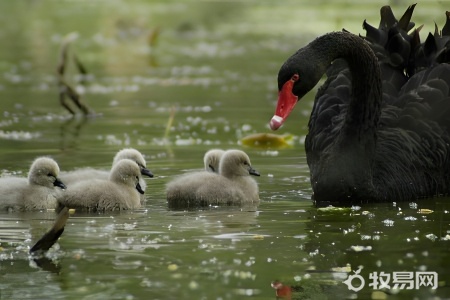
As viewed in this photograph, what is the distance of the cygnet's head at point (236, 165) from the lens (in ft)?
24.1

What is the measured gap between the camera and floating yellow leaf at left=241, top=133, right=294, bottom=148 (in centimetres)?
981

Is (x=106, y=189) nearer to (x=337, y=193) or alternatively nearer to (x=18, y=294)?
(x=337, y=193)

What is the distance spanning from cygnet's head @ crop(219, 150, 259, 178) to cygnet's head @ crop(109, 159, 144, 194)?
603mm

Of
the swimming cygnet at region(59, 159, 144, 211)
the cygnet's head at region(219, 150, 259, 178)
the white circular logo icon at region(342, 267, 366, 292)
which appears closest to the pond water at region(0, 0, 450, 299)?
the white circular logo icon at region(342, 267, 366, 292)

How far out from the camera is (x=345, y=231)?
20.4 feet

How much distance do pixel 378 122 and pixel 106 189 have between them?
6.23 ft

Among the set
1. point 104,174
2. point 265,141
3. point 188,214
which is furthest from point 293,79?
point 265,141

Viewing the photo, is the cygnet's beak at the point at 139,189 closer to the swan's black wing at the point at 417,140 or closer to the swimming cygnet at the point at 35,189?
the swimming cygnet at the point at 35,189

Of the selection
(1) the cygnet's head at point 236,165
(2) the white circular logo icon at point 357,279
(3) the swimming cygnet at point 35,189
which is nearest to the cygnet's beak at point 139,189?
(3) the swimming cygnet at point 35,189

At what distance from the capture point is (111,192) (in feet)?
22.8

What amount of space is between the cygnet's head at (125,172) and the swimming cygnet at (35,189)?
34 cm

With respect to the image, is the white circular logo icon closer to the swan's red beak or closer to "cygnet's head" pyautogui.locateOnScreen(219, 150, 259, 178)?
the swan's red beak

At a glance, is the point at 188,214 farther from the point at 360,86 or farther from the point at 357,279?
the point at 357,279

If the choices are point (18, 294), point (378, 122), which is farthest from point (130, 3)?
point (18, 294)
